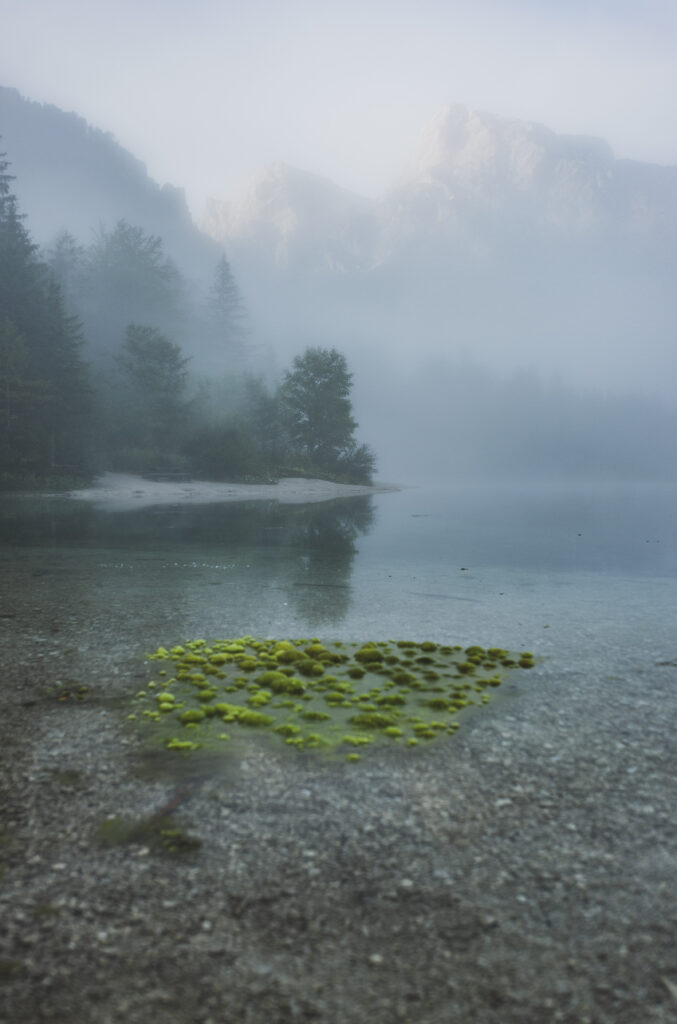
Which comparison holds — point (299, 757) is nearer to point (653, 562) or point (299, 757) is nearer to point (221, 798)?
point (221, 798)

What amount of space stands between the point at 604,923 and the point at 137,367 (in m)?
53.7

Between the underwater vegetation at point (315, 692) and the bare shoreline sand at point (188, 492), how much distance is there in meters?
25.3

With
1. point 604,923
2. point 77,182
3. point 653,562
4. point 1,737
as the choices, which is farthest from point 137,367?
point 77,182

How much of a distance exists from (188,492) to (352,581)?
103 ft

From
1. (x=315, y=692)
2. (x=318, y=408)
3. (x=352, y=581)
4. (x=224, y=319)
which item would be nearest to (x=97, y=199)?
(x=224, y=319)

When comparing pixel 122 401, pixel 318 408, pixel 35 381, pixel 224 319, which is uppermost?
pixel 224 319

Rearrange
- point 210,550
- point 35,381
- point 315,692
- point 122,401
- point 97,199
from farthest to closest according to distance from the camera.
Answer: point 97,199 < point 122,401 < point 35,381 < point 210,550 < point 315,692

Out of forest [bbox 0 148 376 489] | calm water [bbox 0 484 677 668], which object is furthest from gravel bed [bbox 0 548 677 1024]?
forest [bbox 0 148 376 489]

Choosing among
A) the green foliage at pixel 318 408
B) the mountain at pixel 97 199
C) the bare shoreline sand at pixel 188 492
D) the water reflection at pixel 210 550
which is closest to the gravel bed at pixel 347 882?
the water reflection at pixel 210 550

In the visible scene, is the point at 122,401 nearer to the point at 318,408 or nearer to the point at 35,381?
the point at 35,381

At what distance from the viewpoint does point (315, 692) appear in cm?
639

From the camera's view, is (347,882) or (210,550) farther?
(210,550)

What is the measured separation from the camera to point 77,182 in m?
190

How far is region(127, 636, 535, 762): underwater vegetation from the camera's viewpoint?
209 inches
